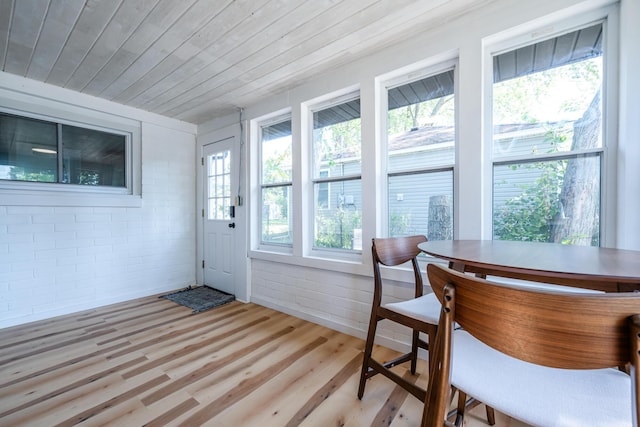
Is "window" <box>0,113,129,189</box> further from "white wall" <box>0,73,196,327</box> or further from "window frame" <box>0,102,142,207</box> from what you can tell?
"white wall" <box>0,73,196,327</box>

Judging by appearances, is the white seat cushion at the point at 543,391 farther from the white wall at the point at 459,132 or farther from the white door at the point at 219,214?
the white door at the point at 219,214

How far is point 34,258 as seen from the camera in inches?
108

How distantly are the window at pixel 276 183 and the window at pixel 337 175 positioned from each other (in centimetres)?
41

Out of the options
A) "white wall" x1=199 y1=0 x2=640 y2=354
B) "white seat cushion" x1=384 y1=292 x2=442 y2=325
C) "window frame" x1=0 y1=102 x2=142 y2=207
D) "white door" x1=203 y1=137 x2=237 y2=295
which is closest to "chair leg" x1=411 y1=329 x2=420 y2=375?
"white wall" x1=199 y1=0 x2=640 y2=354

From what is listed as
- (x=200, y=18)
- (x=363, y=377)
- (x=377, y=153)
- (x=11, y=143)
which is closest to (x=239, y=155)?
(x=200, y=18)

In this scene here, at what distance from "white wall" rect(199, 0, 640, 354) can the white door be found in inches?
32.6

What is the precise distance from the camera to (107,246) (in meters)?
3.22

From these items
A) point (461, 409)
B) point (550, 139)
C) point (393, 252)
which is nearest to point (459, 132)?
point (550, 139)

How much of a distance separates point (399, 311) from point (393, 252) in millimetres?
379

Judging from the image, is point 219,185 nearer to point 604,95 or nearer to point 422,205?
point 422,205

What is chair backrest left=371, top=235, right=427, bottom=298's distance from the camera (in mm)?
1559

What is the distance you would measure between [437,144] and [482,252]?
3.91ft

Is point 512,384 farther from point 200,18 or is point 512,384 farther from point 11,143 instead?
point 11,143

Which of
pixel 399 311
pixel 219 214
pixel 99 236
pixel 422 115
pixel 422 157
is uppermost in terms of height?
pixel 422 115
